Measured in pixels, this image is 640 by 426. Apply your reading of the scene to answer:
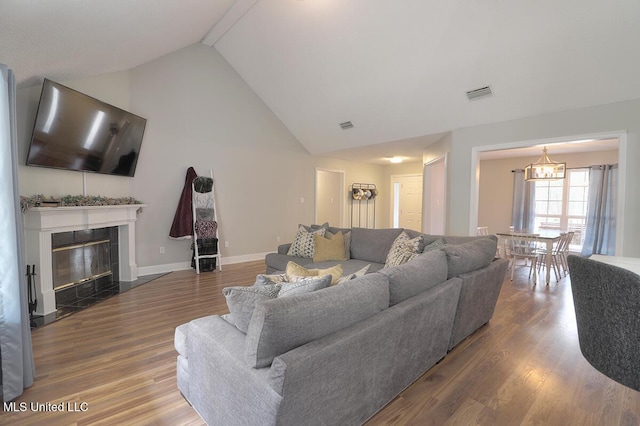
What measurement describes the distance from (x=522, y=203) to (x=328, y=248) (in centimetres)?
619

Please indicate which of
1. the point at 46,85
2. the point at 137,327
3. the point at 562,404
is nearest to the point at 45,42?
the point at 46,85

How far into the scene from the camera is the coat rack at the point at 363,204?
8078mm

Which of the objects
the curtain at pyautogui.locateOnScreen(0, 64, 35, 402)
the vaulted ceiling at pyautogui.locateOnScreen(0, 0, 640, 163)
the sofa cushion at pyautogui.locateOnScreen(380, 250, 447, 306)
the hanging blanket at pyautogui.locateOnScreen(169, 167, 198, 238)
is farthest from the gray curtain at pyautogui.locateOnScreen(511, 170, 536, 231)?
the curtain at pyautogui.locateOnScreen(0, 64, 35, 402)

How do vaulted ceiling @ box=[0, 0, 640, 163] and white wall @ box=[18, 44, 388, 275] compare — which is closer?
vaulted ceiling @ box=[0, 0, 640, 163]

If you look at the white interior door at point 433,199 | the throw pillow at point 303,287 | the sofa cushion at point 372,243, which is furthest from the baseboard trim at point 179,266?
the throw pillow at point 303,287

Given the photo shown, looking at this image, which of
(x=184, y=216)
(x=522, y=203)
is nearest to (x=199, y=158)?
(x=184, y=216)

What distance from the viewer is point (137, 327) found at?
2.90 m

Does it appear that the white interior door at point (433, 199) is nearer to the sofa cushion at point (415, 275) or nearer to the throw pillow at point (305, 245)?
the throw pillow at point (305, 245)

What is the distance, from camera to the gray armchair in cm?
103

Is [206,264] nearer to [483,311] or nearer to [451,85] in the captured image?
[483,311]

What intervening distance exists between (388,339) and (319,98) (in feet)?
15.5

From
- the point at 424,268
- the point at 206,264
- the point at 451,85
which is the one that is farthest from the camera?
the point at 206,264

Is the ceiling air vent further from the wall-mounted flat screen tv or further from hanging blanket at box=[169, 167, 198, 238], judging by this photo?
the wall-mounted flat screen tv

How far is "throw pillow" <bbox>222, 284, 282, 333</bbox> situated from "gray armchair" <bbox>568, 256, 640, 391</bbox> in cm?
136
